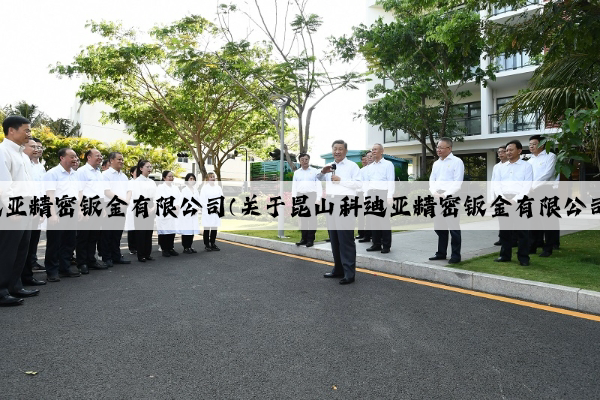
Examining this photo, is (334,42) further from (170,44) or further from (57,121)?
(57,121)

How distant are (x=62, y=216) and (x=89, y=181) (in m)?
0.82

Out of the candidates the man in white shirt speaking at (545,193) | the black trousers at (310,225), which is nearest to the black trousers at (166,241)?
the black trousers at (310,225)

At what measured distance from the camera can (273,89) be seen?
513 inches

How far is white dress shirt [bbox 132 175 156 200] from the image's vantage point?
799 centimetres

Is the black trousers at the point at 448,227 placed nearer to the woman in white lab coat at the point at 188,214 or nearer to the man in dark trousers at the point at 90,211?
the woman in white lab coat at the point at 188,214

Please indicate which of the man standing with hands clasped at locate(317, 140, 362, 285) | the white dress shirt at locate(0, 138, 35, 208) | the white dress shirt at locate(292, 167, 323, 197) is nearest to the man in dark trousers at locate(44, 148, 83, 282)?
the white dress shirt at locate(0, 138, 35, 208)

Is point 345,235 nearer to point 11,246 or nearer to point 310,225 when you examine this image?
point 310,225

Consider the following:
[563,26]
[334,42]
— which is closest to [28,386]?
[563,26]

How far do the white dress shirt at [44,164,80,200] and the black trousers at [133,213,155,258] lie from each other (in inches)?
59.0

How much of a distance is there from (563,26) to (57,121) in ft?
141

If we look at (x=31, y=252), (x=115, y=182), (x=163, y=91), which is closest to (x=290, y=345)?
(x=31, y=252)

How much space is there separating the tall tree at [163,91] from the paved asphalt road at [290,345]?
35.0 feet

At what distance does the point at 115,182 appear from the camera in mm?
7410

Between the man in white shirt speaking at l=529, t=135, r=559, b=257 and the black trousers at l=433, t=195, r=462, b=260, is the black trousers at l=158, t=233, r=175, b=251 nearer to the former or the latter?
the black trousers at l=433, t=195, r=462, b=260
